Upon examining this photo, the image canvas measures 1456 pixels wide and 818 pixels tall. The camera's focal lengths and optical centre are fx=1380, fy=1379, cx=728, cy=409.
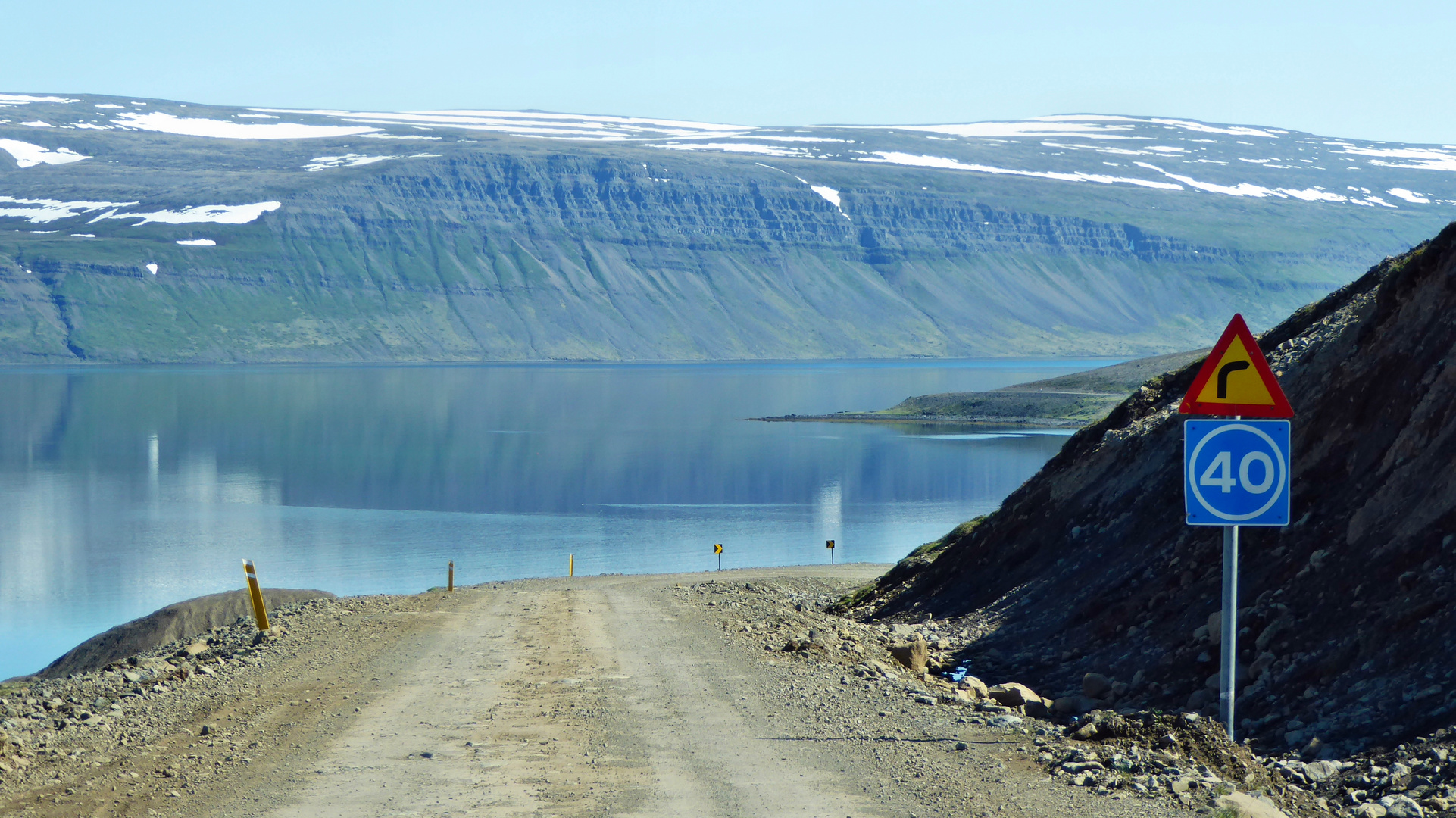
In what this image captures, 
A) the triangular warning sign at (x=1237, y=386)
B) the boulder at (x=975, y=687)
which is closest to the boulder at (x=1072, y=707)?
the boulder at (x=975, y=687)

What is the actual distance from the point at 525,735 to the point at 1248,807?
5.08 meters

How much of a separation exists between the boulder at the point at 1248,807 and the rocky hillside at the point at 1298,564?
2.10 meters

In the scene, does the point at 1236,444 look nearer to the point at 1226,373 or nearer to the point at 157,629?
the point at 1226,373

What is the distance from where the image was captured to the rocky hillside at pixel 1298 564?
11047mm

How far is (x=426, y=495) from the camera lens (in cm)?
7312

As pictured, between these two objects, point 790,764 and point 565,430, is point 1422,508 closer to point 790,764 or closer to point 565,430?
point 790,764

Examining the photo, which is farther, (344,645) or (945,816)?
(344,645)

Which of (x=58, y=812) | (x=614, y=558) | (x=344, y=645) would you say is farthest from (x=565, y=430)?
(x=58, y=812)

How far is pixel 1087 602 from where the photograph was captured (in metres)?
15.8

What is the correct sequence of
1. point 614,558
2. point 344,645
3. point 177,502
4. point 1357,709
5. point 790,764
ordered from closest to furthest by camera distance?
1. point 790,764
2. point 1357,709
3. point 344,645
4. point 614,558
5. point 177,502

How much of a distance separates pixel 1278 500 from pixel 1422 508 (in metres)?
4.54

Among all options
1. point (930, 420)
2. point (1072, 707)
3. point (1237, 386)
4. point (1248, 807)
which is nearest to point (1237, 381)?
point (1237, 386)

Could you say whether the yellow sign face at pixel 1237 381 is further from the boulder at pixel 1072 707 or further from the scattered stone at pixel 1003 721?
the boulder at pixel 1072 707

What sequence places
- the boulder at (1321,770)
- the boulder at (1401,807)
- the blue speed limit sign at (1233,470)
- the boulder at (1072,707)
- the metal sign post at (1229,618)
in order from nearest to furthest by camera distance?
the boulder at (1401,807), the blue speed limit sign at (1233,470), the metal sign post at (1229,618), the boulder at (1321,770), the boulder at (1072,707)
